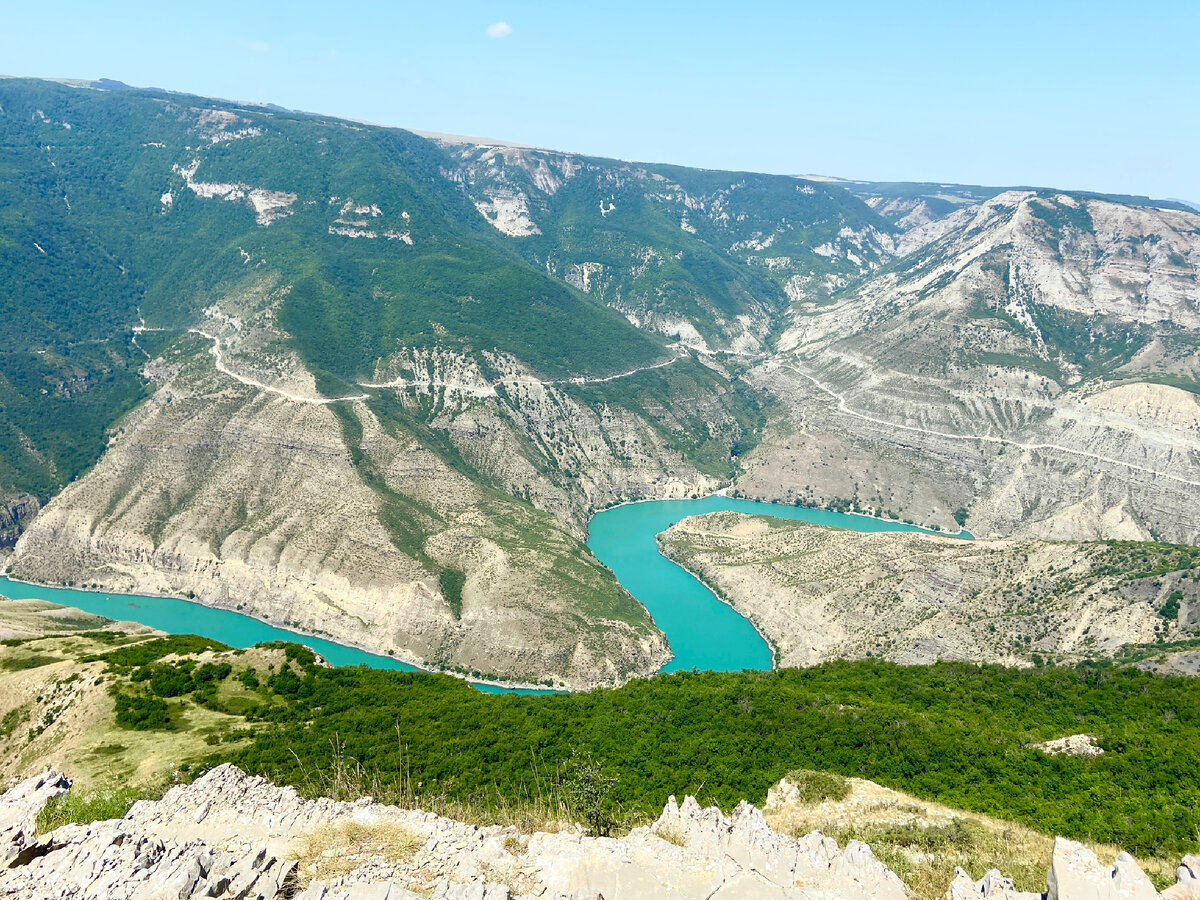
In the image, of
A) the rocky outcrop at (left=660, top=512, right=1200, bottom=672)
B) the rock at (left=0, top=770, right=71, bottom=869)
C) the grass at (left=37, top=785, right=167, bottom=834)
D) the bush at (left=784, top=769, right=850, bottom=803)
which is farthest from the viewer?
the rocky outcrop at (left=660, top=512, right=1200, bottom=672)

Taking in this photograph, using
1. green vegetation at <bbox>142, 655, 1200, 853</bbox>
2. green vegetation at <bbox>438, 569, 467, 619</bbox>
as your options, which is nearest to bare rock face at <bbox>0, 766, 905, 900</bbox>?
green vegetation at <bbox>142, 655, 1200, 853</bbox>

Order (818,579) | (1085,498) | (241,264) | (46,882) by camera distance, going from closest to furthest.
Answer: (46,882)
(818,579)
(1085,498)
(241,264)

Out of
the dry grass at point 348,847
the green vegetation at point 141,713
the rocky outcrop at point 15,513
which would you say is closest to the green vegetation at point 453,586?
the green vegetation at point 141,713

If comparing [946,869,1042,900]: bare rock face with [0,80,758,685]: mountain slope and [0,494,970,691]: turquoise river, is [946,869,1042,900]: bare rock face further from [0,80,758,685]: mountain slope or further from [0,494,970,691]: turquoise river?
[0,80,758,685]: mountain slope

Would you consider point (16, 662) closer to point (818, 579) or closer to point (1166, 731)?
point (1166, 731)

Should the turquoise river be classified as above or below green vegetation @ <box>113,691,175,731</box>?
below

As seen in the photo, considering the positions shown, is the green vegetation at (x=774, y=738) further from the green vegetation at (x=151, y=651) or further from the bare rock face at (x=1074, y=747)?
the green vegetation at (x=151, y=651)

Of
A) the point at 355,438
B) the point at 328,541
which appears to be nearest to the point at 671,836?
the point at 328,541

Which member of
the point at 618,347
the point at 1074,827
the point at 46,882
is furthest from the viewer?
the point at 618,347

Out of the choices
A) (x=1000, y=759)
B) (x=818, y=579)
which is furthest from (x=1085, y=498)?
(x=1000, y=759)
